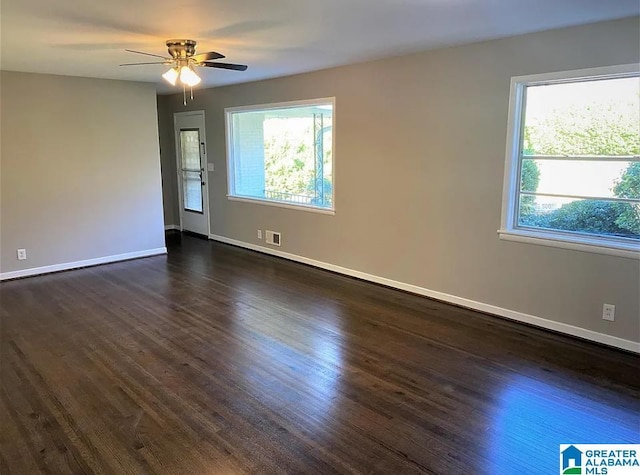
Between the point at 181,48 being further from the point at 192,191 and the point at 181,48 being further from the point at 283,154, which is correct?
the point at 192,191

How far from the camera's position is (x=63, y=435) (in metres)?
2.50

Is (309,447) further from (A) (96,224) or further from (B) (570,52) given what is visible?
(A) (96,224)

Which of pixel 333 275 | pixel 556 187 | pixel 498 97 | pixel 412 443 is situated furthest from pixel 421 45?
pixel 412 443

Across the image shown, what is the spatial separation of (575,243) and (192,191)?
605 cm

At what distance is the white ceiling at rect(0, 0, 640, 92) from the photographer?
2797mm

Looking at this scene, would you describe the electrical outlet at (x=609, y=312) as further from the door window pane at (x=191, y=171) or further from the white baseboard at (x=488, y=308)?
the door window pane at (x=191, y=171)

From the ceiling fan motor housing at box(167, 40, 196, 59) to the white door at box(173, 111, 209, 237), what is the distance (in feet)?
12.2

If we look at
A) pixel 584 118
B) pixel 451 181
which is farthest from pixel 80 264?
pixel 584 118

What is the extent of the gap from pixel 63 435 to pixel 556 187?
3840 mm

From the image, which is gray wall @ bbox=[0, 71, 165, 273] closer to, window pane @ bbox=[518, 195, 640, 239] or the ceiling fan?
the ceiling fan

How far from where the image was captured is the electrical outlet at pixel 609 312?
11.4 feet

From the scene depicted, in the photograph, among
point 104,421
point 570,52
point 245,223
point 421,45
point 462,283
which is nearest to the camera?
point 104,421

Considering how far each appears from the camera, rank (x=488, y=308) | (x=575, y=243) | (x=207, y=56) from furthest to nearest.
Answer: (x=488, y=308), (x=575, y=243), (x=207, y=56)

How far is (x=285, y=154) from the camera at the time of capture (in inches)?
255
